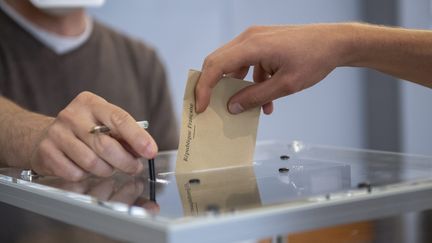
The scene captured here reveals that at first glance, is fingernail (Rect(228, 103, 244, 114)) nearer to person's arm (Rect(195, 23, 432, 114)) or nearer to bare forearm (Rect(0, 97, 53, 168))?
person's arm (Rect(195, 23, 432, 114))

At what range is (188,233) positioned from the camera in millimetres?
670

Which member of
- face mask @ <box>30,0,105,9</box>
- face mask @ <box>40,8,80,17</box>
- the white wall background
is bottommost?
Result: the white wall background

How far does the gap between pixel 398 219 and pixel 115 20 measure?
197 centimetres

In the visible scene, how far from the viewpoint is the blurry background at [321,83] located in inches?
114

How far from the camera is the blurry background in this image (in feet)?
9.54

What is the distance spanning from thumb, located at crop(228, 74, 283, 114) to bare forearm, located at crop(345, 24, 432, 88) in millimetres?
145

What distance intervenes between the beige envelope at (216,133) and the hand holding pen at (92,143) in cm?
8

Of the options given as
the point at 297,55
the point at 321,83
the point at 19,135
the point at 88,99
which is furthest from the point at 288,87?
the point at 321,83

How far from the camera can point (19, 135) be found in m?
1.30

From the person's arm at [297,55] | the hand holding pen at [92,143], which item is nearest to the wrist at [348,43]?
the person's arm at [297,55]

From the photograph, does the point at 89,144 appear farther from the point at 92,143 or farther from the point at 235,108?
the point at 235,108

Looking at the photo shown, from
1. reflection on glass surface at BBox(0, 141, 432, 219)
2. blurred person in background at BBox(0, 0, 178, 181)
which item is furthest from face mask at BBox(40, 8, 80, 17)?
reflection on glass surface at BBox(0, 141, 432, 219)

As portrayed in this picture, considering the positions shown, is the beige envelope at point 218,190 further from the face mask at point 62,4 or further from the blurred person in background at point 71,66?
the face mask at point 62,4

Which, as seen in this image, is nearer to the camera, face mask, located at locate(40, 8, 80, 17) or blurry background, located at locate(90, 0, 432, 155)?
face mask, located at locate(40, 8, 80, 17)
